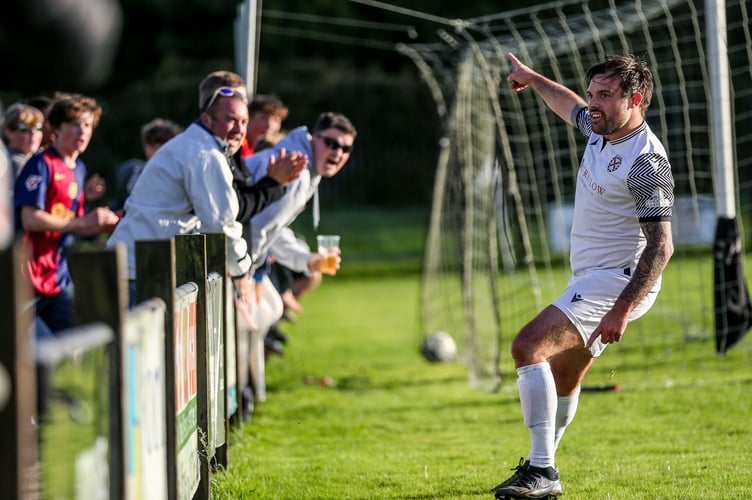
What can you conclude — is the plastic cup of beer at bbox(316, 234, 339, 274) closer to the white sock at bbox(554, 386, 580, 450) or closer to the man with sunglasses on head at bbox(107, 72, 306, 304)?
the man with sunglasses on head at bbox(107, 72, 306, 304)

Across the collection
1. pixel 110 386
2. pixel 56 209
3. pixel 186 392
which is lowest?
pixel 186 392

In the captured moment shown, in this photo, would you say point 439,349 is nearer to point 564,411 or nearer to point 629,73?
point 564,411

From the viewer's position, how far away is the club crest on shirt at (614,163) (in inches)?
208

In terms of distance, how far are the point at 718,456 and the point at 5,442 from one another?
186 inches

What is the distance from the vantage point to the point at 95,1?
2.50 metres

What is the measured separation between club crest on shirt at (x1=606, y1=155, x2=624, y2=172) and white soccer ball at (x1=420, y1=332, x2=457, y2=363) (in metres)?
5.61

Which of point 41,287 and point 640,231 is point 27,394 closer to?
point 640,231

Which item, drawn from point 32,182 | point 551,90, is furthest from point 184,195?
point 551,90

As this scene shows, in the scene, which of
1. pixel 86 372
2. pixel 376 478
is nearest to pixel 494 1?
pixel 376 478

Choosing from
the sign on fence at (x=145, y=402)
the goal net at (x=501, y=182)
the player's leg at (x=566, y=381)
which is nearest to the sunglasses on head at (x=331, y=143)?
the goal net at (x=501, y=182)

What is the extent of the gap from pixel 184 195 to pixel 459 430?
2.79m

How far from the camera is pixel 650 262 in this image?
16.5ft

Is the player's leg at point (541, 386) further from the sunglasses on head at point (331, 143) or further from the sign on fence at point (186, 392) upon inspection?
the sunglasses on head at point (331, 143)

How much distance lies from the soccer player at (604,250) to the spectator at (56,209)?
2.94 m
